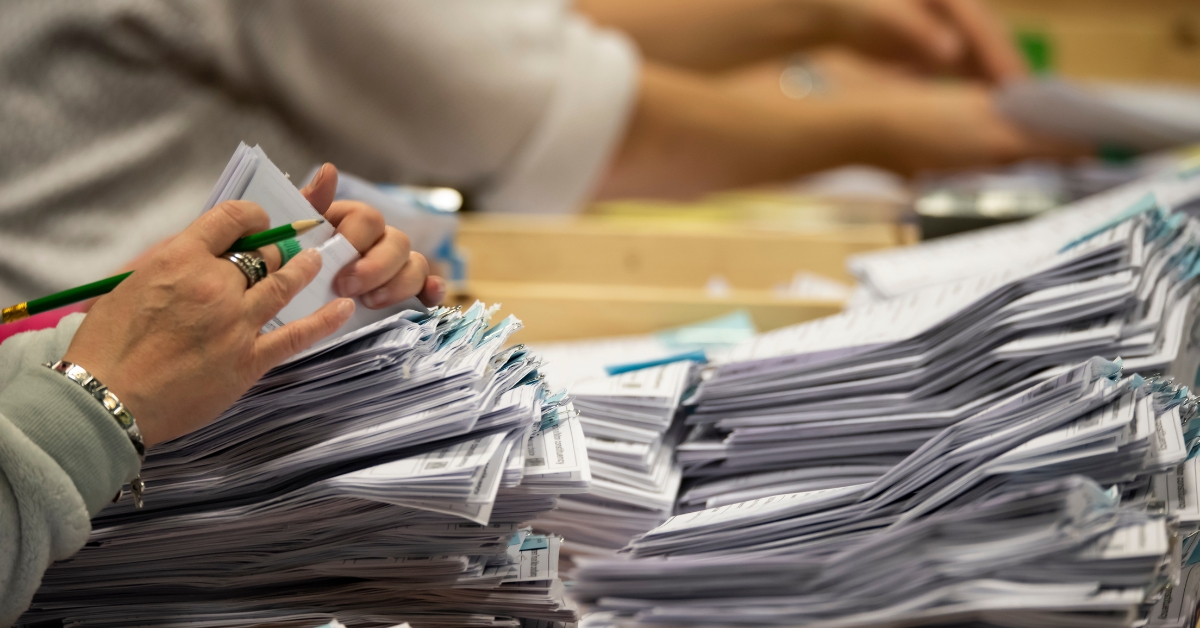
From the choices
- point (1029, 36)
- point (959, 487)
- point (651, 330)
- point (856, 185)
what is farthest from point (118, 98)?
point (1029, 36)

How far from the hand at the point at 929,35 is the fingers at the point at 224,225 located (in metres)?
1.67

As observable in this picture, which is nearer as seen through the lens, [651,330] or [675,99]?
[651,330]

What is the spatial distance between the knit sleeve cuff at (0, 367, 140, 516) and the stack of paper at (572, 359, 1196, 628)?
0.79 ft

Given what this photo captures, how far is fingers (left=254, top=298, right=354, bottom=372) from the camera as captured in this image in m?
0.48

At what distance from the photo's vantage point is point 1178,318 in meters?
0.63

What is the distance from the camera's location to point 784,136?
5.50 feet

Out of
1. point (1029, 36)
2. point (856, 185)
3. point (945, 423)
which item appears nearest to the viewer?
point (945, 423)

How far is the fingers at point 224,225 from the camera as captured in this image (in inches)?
18.5

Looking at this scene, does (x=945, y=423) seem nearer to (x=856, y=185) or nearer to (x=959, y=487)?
(x=959, y=487)

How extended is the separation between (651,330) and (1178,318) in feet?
1.68

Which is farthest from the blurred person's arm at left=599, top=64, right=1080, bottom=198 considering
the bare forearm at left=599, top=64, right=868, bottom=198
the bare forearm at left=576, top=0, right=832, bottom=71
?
the bare forearm at left=576, top=0, right=832, bottom=71

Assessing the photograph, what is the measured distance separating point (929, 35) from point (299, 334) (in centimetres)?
185

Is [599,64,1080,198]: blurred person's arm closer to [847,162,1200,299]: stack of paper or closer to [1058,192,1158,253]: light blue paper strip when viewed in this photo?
[847,162,1200,299]: stack of paper

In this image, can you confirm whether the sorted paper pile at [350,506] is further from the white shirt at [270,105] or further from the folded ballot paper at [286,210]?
the white shirt at [270,105]
